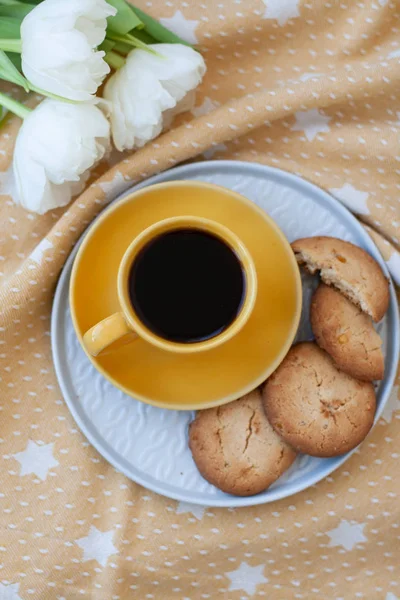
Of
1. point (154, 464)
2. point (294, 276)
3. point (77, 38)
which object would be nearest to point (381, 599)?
point (154, 464)

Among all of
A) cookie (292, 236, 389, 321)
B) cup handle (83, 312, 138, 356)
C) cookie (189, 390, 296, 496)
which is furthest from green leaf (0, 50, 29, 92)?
cookie (189, 390, 296, 496)

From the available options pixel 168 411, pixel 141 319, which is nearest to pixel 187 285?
pixel 141 319

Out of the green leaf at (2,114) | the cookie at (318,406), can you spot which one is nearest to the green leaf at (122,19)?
the green leaf at (2,114)

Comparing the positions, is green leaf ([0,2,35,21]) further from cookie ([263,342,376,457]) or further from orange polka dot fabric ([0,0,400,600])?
cookie ([263,342,376,457])

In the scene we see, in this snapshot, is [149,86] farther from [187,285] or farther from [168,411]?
[168,411]

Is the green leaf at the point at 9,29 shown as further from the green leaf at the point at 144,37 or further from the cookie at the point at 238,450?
the cookie at the point at 238,450

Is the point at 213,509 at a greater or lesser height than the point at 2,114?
lesser
